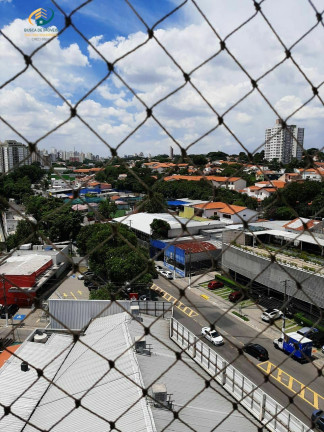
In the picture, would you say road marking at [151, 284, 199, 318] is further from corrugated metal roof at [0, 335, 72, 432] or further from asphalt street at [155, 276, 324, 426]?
corrugated metal roof at [0, 335, 72, 432]

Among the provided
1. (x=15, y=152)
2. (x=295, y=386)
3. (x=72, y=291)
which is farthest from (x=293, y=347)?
(x=15, y=152)

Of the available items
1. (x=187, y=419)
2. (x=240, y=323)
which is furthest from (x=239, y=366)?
(x=187, y=419)

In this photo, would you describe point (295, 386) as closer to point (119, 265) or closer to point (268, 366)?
point (268, 366)

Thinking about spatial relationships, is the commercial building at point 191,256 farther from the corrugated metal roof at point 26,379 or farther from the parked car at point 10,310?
the corrugated metal roof at point 26,379

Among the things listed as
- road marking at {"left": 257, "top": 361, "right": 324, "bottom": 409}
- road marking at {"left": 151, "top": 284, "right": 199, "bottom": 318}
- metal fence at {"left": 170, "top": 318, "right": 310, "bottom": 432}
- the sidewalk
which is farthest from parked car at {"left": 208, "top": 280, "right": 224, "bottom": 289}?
metal fence at {"left": 170, "top": 318, "right": 310, "bottom": 432}

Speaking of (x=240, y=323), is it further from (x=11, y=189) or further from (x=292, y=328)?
(x=11, y=189)

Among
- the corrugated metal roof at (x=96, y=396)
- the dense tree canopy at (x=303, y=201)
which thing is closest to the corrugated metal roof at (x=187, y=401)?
the corrugated metal roof at (x=96, y=396)
